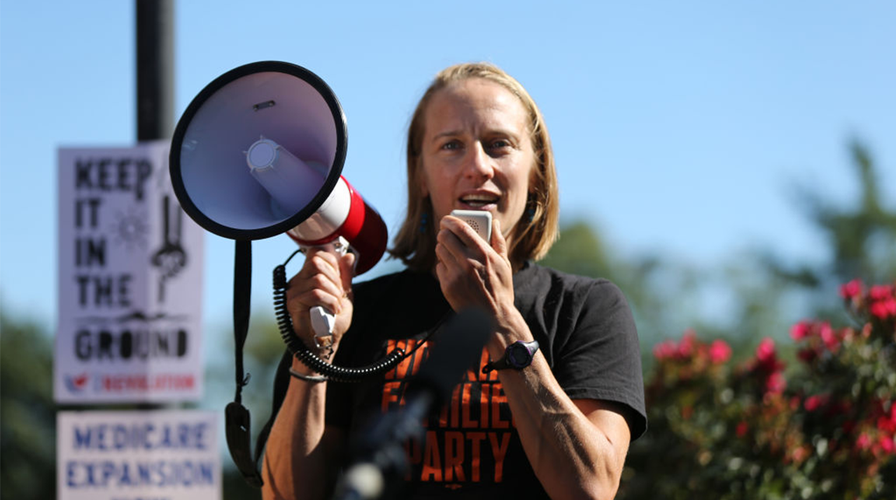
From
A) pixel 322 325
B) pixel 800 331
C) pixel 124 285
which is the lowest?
pixel 800 331

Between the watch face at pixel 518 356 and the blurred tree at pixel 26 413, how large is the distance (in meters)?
26.0

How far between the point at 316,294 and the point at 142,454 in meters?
1.99

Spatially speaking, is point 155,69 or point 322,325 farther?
point 155,69

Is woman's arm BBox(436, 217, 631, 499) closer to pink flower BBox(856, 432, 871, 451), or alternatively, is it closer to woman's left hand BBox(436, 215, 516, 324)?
woman's left hand BBox(436, 215, 516, 324)

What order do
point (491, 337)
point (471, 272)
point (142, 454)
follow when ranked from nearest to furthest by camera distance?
point (491, 337) → point (471, 272) → point (142, 454)

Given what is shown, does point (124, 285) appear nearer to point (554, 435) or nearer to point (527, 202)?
point (527, 202)

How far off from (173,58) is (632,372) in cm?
257

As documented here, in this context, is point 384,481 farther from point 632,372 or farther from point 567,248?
point 567,248

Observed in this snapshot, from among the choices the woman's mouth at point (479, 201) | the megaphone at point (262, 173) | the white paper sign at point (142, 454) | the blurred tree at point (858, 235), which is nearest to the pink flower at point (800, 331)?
the white paper sign at point (142, 454)

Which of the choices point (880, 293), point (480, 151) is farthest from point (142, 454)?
point (880, 293)

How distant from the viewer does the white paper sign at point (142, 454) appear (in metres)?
3.88

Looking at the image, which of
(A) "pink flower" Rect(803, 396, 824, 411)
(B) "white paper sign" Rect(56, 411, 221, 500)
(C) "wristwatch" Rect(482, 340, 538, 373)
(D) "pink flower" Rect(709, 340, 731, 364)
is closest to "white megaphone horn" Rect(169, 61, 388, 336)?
(C) "wristwatch" Rect(482, 340, 538, 373)

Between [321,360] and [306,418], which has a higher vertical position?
[321,360]

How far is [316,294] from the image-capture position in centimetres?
225
